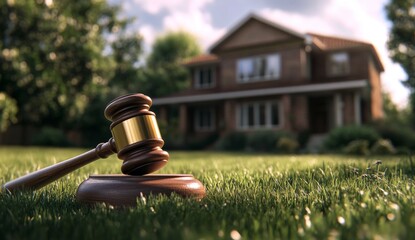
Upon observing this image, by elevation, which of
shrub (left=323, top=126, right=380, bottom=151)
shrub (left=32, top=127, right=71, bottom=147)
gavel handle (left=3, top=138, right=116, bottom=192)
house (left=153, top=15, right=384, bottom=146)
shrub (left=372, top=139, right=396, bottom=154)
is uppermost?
house (left=153, top=15, right=384, bottom=146)

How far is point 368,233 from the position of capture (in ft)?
5.73

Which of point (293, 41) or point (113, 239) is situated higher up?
point (293, 41)

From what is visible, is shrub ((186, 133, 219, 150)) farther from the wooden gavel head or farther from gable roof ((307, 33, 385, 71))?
the wooden gavel head

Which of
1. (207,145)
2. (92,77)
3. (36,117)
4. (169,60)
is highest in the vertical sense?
(169,60)

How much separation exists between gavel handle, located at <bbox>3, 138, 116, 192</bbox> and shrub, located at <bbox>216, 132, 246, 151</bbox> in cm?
1978

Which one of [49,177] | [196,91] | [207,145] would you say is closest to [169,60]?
[196,91]

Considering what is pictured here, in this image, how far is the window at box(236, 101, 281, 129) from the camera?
80.1 ft

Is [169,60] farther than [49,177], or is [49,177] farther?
[169,60]

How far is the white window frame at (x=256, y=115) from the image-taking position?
24281mm

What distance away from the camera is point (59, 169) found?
3277 mm

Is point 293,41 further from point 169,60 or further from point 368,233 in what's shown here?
point 169,60

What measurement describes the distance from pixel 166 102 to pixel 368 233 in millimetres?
25635

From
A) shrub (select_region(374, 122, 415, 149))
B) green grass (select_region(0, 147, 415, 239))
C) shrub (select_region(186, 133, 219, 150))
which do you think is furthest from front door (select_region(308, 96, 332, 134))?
green grass (select_region(0, 147, 415, 239))

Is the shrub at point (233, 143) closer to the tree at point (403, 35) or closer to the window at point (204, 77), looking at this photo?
the window at point (204, 77)
